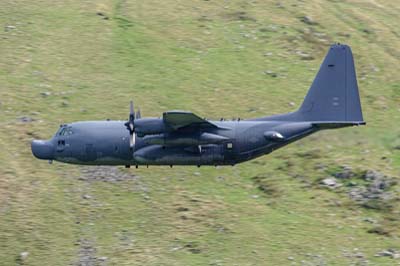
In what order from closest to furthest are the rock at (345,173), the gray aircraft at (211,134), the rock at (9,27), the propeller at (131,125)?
the propeller at (131,125) < the gray aircraft at (211,134) < the rock at (345,173) < the rock at (9,27)

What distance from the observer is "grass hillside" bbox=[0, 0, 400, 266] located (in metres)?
49.5

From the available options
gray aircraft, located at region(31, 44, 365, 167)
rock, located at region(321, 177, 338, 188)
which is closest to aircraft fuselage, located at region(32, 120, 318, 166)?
gray aircraft, located at region(31, 44, 365, 167)

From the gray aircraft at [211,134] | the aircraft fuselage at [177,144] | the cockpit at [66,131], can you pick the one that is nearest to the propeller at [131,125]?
the gray aircraft at [211,134]

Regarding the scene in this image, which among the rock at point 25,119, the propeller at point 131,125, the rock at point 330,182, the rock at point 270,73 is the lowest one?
the rock at point 330,182

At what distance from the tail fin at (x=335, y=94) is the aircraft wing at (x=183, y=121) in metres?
5.86

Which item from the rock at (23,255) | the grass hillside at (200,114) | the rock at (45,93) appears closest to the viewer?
the rock at (23,255)

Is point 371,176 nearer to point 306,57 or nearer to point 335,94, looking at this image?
point 335,94

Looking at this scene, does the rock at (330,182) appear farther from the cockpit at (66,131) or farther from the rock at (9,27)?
the rock at (9,27)

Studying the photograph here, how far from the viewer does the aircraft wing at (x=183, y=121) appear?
4160 centimetres

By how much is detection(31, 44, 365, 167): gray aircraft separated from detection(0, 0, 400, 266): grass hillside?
5689mm

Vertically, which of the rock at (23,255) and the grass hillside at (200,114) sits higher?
the grass hillside at (200,114)

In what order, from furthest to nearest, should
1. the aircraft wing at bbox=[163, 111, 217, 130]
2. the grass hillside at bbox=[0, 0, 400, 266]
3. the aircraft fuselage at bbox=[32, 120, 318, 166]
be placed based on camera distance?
the grass hillside at bbox=[0, 0, 400, 266] < the aircraft fuselage at bbox=[32, 120, 318, 166] < the aircraft wing at bbox=[163, 111, 217, 130]

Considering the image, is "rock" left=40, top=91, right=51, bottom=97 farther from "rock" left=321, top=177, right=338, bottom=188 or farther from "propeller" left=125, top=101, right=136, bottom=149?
"propeller" left=125, top=101, right=136, bottom=149

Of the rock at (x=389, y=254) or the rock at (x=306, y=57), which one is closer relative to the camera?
the rock at (x=389, y=254)
